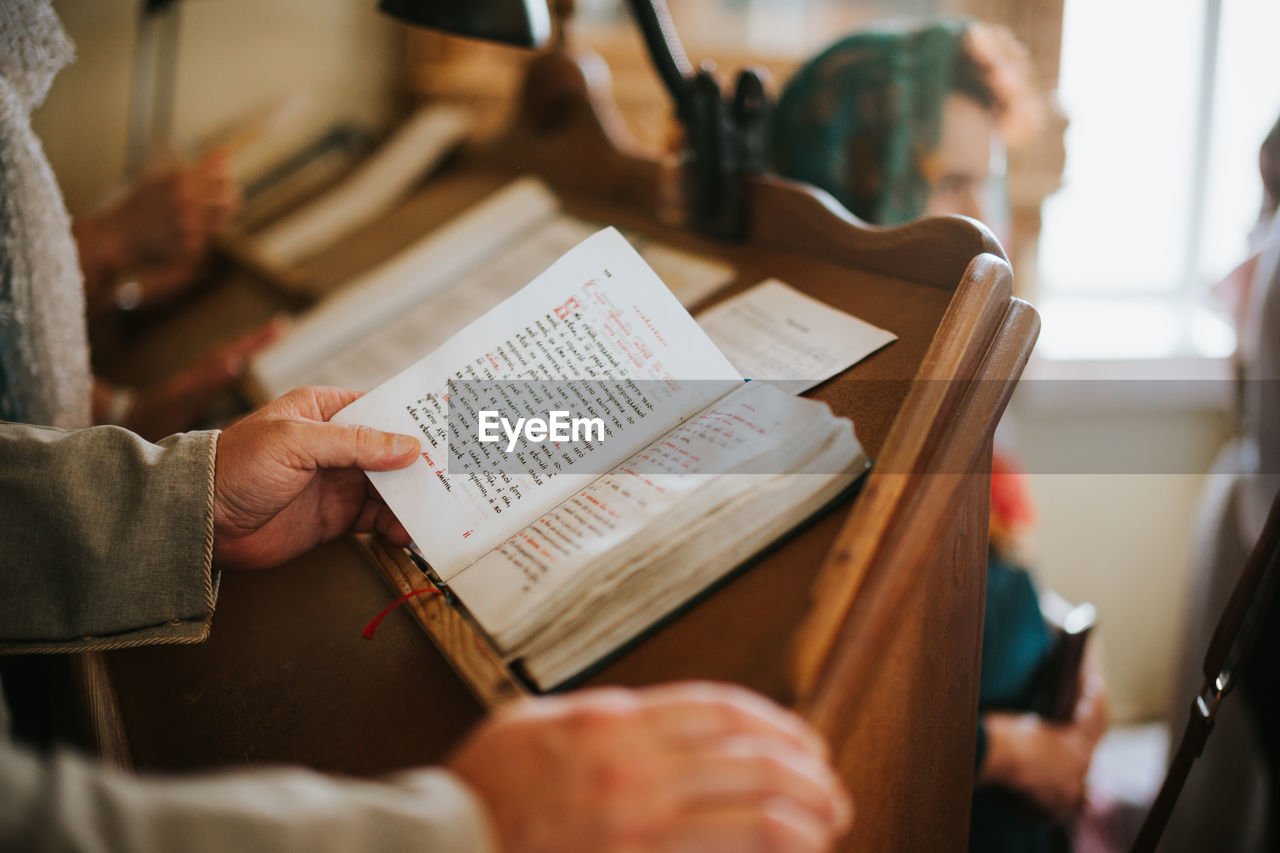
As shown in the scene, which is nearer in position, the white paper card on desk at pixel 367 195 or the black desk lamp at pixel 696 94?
the black desk lamp at pixel 696 94

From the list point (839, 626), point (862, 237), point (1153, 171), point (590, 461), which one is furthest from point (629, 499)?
point (1153, 171)

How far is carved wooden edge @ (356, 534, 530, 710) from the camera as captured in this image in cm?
59

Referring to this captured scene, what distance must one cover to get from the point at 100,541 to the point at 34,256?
51 centimetres

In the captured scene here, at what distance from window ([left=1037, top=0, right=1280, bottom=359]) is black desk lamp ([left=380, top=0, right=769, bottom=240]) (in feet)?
6.82

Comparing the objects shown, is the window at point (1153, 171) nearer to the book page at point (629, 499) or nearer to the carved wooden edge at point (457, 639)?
the book page at point (629, 499)

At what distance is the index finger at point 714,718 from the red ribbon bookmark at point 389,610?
11.9 inches

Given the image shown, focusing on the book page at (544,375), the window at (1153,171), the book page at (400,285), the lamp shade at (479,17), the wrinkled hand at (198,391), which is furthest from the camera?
the window at (1153,171)

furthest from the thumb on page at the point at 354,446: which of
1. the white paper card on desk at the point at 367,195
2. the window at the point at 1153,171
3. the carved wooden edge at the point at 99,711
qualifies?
the window at the point at 1153,171

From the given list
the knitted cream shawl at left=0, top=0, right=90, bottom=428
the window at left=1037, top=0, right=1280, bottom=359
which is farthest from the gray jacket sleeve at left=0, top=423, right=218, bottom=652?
the window at left=1037, top=0, right=1280, bottom=359

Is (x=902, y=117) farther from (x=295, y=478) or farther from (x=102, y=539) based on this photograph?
(x=102, y=539)

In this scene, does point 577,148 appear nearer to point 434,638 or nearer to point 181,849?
point 434,638

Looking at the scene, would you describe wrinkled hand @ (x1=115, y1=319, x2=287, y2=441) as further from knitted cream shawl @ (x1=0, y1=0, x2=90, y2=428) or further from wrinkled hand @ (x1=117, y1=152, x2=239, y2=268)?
wrinkled hand @ (x1=117, y1=152, x2=239, y2=268)

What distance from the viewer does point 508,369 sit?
763mm

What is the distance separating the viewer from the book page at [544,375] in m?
0.71
